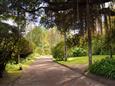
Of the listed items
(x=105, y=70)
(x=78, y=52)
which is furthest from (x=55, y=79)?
(x=78, y=52)

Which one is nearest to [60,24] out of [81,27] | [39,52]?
[81,27]

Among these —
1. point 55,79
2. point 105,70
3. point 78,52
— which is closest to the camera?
point 105,70

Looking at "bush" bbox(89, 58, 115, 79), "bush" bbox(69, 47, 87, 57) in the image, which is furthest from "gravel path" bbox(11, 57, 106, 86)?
"bush" bbox(69, 47, 87, 57)

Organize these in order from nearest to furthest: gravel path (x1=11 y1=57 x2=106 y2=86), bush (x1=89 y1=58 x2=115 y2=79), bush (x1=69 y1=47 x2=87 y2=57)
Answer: gravel path (x1=11 y1=57 x2=106 y2=86) → bush (x1=89 y1=58 x2=115 y2=79) → bush (x1=69 y1=47 x2=87 y2=57)

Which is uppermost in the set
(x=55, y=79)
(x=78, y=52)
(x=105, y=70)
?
(x=78, y=52)

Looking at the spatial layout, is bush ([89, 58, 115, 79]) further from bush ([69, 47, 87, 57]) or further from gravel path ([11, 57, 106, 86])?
bush ([69, 47, 87, 57])

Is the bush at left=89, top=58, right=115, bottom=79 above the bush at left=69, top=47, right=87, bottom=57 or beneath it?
beneath

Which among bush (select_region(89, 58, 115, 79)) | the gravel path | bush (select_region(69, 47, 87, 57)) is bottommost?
the gravel path

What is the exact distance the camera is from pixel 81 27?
73.7ft

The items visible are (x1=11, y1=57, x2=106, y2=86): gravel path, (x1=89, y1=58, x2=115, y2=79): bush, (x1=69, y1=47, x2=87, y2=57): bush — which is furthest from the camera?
(x1=69, y1=47, x2=87, y2=57): bush

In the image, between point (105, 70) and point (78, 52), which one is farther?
point (78, 52)

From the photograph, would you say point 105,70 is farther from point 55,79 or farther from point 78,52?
point 78,52

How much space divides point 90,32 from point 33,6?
4753mm

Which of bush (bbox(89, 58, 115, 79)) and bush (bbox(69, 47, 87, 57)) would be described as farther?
bush (bbox(69, 47, 87, 57))
